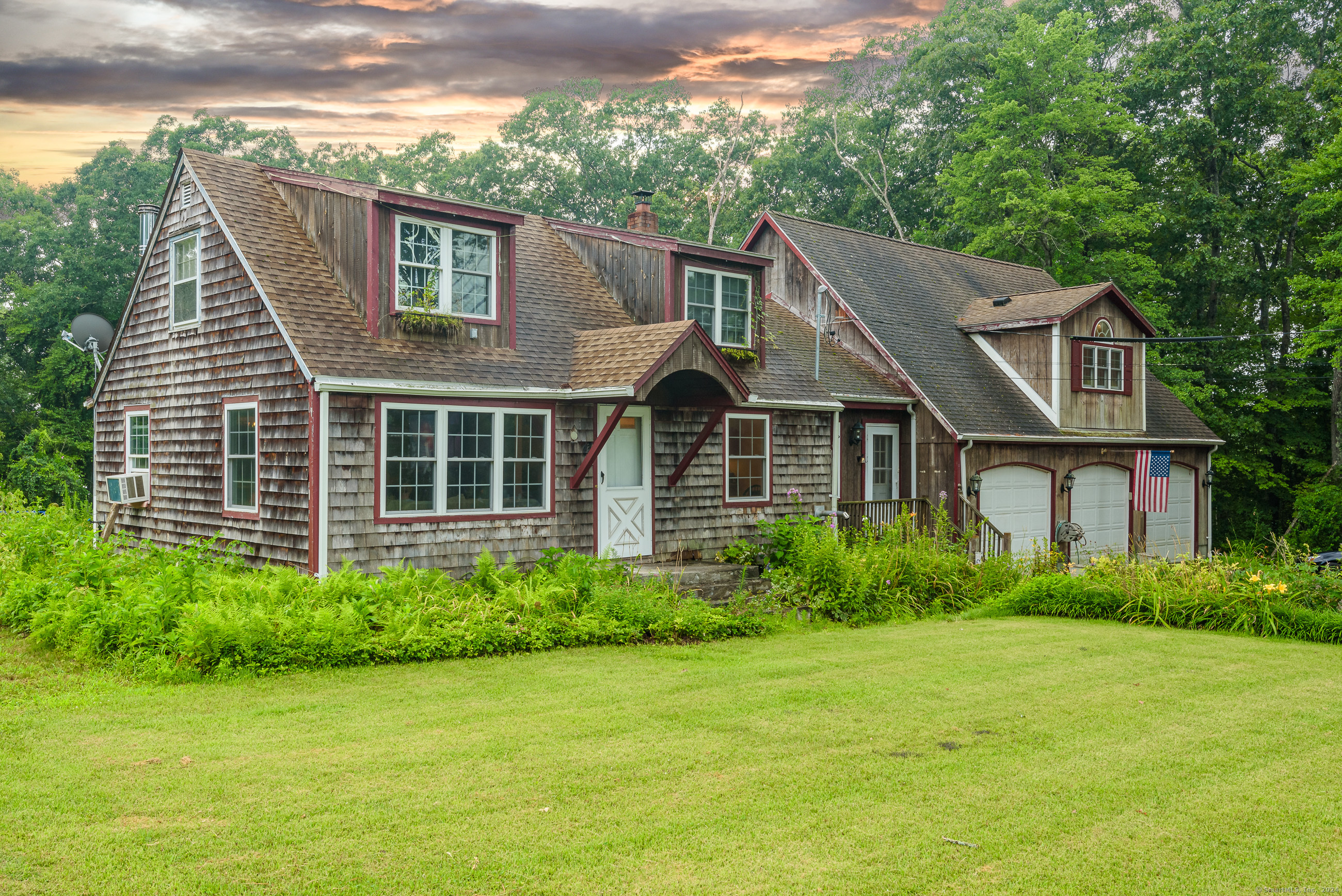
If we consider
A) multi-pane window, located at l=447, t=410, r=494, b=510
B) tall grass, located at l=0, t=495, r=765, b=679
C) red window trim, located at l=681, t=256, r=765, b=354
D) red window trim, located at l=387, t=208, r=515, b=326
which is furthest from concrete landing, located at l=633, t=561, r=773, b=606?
red window trim, located at l=387, t=208, r=515, b=326

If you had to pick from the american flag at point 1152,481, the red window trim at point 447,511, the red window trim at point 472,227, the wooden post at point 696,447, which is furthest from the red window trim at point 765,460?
the american flag at point 1152,481

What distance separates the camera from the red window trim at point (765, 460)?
14.3 meters

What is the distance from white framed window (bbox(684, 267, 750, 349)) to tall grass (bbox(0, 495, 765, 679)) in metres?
5.08

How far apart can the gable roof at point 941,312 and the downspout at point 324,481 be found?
434 inches

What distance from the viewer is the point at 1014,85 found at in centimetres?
2783

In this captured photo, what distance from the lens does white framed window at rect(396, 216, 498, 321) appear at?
456 inches

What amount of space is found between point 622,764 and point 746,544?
868 centimetres

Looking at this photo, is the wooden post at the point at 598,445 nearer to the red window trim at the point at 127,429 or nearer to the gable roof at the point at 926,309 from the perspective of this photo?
the red window trim at the point at 127,429

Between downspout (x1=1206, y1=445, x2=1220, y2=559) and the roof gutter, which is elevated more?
the roof gutter

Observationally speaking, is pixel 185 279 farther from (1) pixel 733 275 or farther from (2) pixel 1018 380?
(2) pixel 1018 380

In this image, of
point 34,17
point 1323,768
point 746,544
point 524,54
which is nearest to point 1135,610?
point 746,544

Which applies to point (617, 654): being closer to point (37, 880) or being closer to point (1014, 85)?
point (37, 880)

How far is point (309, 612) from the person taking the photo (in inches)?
332

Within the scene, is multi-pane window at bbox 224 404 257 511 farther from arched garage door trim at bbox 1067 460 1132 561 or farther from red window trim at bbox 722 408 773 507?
arched garage door trim at bbox 1067 460 1132 561
